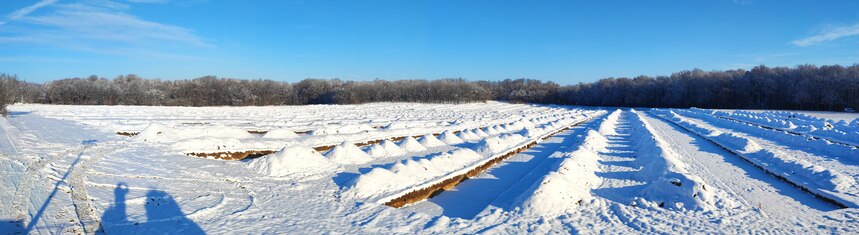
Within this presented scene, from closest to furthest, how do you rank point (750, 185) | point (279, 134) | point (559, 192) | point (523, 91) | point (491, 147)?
point (559, 192) < point (750, 185) < point (491, 147) < point (279, 134) < point (523, 91)

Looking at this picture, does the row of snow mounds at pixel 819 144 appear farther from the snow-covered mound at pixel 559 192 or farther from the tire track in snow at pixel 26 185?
the tire track in snow at pixel 26 185

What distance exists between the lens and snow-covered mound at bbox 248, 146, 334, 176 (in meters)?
14.8

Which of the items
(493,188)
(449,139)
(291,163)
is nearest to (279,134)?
(449,139)

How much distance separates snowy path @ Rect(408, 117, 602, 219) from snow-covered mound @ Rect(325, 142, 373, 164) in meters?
4.47

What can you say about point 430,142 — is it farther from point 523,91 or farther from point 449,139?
point 523,91

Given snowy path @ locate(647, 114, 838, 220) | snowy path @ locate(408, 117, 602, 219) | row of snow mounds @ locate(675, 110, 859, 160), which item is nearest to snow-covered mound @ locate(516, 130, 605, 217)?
snowy path @ locate(408, 117, 602, 219)

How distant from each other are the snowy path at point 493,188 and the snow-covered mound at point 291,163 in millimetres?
4504

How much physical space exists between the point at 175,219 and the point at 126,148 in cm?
1123

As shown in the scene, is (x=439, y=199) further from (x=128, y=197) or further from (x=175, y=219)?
(x=128, y=197)

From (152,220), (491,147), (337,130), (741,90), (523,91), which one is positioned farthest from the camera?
(523,91)

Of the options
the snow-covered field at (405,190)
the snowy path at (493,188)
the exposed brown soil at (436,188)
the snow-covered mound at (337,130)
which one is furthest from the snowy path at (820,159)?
the snow-covered mound at (337,130)

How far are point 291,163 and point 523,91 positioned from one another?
112 metres

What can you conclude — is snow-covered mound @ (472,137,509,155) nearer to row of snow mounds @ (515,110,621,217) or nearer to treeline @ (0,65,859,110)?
row of snow mounds @ (515,110,621,217)

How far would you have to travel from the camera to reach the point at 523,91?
404 feet
